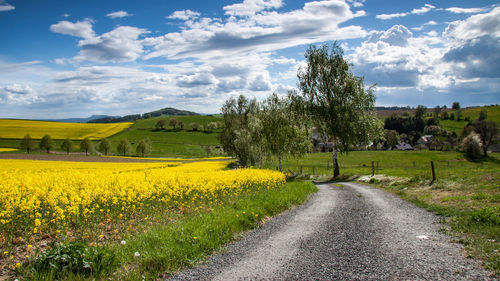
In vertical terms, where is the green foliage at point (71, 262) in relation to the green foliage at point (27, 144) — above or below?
below

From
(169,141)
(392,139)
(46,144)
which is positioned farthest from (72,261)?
(392,139)

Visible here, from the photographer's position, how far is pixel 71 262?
6.32m

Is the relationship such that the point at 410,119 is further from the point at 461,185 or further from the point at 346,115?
the point at 461,185

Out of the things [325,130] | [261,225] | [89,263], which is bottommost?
[261,225]

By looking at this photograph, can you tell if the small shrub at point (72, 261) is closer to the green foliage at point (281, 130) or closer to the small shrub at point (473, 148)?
the green foliage at point (281, 130)

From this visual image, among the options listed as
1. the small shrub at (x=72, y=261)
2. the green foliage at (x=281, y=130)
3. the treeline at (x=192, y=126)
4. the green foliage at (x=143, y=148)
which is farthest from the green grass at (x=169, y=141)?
the small shrub at (x=72, y=261)

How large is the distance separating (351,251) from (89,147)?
96.0 m

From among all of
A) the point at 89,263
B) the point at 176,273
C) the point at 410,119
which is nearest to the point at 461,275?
the point at 176,273

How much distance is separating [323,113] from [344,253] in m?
28.3

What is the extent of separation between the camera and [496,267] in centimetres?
611

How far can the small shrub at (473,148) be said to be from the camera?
72.4 metres

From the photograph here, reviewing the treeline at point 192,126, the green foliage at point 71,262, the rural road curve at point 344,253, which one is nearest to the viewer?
the green foliage at point 71,262

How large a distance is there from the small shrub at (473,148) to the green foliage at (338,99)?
56.3 metres

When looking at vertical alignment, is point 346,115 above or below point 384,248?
above
